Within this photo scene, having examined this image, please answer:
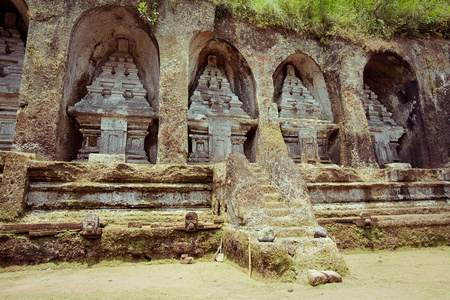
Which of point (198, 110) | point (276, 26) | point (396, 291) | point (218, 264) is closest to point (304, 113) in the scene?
point (276, 26)

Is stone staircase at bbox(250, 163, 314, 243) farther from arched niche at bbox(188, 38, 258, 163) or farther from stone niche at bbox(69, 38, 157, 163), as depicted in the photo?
stone niche at bbox(69, 38, 157, 163)

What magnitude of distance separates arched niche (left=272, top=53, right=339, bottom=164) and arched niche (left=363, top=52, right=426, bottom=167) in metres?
1.85

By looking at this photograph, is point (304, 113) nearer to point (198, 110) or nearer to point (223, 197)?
point (198, 110)

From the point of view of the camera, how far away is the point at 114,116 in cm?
738

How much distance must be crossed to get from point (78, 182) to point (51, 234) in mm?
962

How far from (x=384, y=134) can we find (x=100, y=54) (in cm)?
897

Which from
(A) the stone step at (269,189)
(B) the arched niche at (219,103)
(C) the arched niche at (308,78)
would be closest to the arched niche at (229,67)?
(B) the arched niche at (219,103)

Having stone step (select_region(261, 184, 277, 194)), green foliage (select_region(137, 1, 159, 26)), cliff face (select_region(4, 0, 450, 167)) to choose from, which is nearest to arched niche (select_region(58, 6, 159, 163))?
cliff face (select_region(4, 0, 450, 167))

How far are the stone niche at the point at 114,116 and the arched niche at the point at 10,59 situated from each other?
1708 millimetres

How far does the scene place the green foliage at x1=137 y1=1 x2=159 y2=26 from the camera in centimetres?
690

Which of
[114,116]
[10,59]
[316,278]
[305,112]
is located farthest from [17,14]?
[316,278]

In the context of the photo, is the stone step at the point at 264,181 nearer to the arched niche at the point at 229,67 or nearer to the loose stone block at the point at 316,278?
the loose stone block at the point at 316,278

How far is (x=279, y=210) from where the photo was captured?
4184 millimetres

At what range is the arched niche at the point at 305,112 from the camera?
27.7 ft
